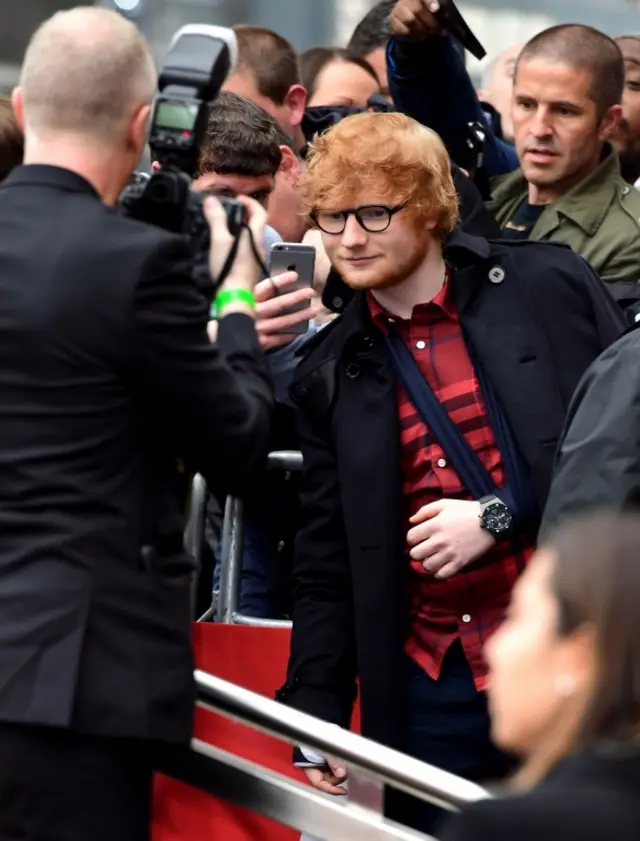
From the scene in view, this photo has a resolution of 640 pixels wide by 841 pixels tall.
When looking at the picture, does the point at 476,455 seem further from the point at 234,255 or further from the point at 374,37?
the point at 374,37

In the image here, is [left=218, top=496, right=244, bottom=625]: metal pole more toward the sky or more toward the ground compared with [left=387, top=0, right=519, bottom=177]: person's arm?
more toward the ground

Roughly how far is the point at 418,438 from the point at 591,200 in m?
1.12

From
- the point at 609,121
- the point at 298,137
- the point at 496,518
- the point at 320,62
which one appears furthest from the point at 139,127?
the point at 320,62

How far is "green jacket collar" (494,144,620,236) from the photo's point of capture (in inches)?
183

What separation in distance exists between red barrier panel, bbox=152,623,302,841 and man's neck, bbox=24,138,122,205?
4.46 ft

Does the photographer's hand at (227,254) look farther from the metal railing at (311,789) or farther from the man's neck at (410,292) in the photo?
the man's neck at (410,292)

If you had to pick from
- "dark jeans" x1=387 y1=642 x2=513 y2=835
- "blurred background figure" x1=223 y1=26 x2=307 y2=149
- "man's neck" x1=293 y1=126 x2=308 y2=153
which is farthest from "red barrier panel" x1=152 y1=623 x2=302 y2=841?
"man's neck" x1=293 y1=126 x2=308 y2=153

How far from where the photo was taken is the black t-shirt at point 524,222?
4859 millimetres

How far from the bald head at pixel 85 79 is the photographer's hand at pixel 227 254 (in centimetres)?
22

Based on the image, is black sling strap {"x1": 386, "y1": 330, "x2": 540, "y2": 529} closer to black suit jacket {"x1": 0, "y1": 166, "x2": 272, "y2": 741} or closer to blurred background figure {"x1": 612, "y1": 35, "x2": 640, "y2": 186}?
black suit jacket {"x1": 0, "y1": 166, "x2": 272, "y2": 741}

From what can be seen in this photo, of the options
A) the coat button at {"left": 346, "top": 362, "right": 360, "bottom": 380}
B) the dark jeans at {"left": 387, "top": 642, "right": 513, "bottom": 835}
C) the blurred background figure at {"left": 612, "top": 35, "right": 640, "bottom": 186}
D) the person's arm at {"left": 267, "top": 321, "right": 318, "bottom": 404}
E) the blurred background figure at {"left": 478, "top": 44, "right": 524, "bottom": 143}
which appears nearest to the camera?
the dark jeans at {"left": 387, "top": 642, "right": 513, "bottom": 835}

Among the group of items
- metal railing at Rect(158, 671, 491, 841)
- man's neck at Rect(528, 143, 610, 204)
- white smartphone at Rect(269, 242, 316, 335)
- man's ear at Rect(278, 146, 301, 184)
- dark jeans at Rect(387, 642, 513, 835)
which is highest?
man's neck at Rect(528, 143, 610, 204)

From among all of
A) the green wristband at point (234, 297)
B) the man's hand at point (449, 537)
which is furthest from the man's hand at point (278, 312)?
the green wristband at point (234, 297)

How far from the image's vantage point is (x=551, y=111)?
4.89 meters
